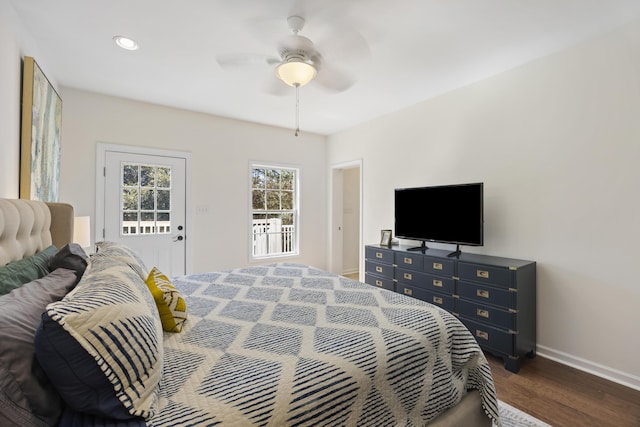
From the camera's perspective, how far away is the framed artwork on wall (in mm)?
2092

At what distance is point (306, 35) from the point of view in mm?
2248

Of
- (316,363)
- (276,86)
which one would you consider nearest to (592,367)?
(316,363)

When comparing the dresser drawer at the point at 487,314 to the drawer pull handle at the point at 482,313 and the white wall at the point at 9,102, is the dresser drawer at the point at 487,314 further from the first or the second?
the white wall at the point at 9,102

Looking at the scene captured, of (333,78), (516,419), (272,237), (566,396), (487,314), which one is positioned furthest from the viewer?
(272,237)

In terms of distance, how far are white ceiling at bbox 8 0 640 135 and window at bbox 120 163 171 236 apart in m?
0.97

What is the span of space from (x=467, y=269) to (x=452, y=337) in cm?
134

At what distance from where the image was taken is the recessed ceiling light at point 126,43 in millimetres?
2338

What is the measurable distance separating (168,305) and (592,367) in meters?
3.14

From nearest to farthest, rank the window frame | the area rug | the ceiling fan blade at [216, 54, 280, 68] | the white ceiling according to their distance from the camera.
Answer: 1. the area rug
2. the white ceiling
3. the ceiling fan blade at [216, 54, 280, 68]
4. the window frame

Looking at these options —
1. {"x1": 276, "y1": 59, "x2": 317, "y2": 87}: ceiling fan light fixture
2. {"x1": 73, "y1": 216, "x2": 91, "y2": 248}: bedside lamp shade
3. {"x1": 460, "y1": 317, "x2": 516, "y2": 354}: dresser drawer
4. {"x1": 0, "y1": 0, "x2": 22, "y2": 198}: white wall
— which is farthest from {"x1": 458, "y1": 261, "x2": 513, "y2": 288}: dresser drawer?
{"x1": 0, "y1": 0, "x2": 22, "y2": 198}: white wall

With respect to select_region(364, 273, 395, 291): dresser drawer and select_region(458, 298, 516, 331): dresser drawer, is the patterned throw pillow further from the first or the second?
select_region(364, 273, 395, 291): dresser drawer

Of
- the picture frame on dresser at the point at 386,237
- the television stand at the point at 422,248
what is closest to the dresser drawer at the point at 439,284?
the television stand at the point at 422,248

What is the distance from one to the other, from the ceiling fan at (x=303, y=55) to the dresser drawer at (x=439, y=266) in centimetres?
199

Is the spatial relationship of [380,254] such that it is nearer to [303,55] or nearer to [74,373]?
[303,55]
